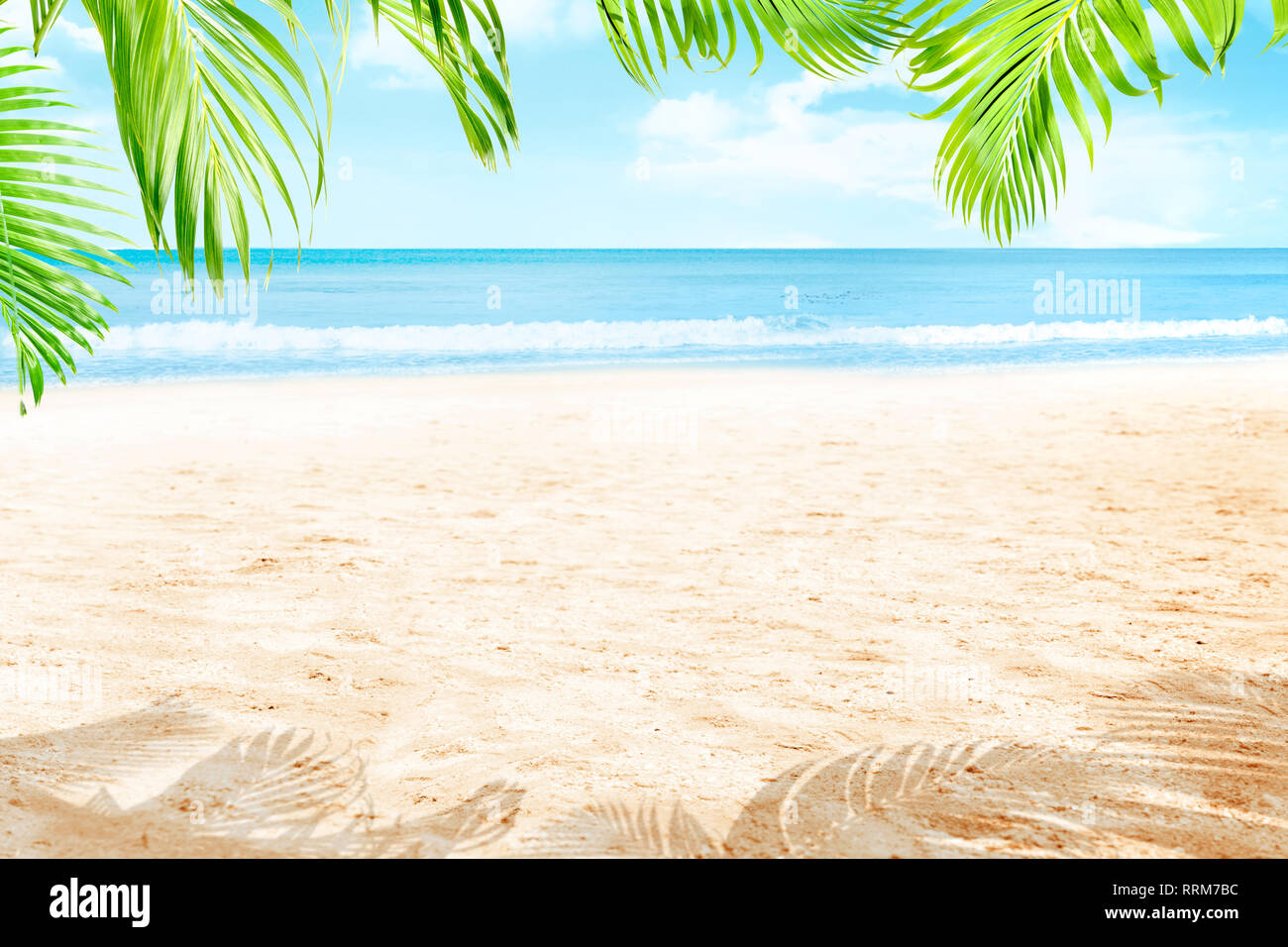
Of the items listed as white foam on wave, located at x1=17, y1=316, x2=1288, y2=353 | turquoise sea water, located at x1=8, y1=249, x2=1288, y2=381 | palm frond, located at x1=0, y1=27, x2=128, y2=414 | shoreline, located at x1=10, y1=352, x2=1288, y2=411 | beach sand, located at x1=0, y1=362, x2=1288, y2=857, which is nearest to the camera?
palm frond, located at x1=0, y1=27, x2=128, y2=414

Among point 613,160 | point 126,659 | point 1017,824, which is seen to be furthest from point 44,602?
point 613,160

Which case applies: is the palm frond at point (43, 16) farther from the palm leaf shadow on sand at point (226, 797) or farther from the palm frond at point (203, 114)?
the palm leaf shadow on sand at point (226, 797)

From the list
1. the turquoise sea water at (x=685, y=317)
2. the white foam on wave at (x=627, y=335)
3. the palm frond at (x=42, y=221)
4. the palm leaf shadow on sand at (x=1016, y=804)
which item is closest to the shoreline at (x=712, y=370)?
the turquoise sea water at (x=685, y=317)

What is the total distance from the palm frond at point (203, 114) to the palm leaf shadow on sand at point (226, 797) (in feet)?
4.46

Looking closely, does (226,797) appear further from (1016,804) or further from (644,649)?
(1016,804)

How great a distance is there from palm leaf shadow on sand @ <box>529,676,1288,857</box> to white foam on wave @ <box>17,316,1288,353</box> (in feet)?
47.9

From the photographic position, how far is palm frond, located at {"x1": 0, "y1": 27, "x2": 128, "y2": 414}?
2.01 m

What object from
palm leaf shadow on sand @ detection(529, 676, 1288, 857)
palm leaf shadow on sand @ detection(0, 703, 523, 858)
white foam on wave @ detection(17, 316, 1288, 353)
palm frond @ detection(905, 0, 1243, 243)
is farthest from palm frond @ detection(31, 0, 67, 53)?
white foam on wave @ detection(17, 316, 1288, 353)

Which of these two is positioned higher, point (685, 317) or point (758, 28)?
point (685, 317)

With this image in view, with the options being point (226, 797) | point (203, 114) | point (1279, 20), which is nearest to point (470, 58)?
point (203, 114)

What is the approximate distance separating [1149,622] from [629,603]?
2.01 meters

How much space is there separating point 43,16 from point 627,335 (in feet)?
60.3

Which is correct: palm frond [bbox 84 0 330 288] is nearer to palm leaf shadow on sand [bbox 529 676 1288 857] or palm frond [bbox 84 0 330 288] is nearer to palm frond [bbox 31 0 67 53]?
palm frond [bbox 31 0 67 53]

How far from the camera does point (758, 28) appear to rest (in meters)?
1.47
